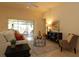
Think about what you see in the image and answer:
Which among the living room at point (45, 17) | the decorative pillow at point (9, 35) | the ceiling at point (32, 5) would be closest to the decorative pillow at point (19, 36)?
the decorative pillow at point (9, 35)

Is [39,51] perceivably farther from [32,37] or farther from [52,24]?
[52,24]

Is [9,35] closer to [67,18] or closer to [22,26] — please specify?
[22,26]

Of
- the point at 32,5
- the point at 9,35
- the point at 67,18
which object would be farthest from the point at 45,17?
the point at 9,35

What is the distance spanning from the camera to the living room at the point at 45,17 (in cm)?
235

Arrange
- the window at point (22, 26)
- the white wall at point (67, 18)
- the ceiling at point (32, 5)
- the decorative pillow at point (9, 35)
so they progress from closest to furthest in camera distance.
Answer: the ceiling at point (32, 5)
the window at point (22, 26)
the decorative pillow at point (9, 35)
the white wall at point (67, 18)

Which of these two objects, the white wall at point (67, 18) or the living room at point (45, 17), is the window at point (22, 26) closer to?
the living room at point (45, 17)

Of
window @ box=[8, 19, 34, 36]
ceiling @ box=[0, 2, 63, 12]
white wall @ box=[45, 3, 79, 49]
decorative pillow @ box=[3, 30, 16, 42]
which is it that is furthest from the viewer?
white wall @ box=[45, 3, 79, 49]

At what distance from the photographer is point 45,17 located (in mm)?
2535

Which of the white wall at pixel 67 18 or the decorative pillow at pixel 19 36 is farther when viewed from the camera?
the white wall at pixel 67 18

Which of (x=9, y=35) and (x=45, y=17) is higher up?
(x=45, y=17)

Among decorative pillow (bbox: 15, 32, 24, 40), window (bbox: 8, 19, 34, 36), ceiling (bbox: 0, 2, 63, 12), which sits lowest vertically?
decorative pillow (bbox: 15, 32, 24, 40)

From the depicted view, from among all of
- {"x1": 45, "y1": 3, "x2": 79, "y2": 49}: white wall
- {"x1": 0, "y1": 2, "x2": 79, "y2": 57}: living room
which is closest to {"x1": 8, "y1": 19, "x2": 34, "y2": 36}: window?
{"x1": 0, "y1": 2, "x2": 79, "y2": 57}: living room

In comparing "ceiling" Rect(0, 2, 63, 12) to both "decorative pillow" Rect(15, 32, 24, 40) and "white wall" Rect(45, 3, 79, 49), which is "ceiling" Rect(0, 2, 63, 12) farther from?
"decorative pillow" Rect(15, 32, 24, 40)

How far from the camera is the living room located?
2.35 metres
